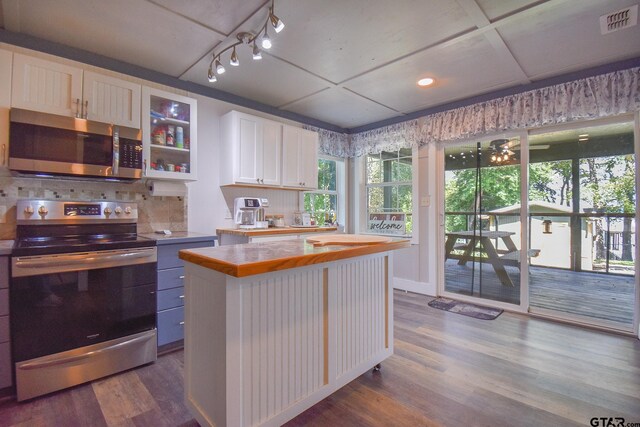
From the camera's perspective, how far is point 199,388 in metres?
1.43

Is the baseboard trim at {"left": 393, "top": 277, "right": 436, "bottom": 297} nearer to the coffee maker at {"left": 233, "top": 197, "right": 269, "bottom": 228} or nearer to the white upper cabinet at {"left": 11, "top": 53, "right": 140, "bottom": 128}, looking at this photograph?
the coffee maker at {"left": 233, "top": 197, "right": 269, "bottom": 228}

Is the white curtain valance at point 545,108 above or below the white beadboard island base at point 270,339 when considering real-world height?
above

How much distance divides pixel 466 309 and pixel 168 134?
3556 millimetres

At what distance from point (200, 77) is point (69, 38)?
38.4 inches

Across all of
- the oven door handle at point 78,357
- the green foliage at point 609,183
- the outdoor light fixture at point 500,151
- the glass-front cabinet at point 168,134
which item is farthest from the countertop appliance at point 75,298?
the green foliage at point 609,183

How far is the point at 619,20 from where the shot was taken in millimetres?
1954

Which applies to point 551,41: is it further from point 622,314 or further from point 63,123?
point 63,123

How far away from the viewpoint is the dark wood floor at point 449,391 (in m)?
1.59

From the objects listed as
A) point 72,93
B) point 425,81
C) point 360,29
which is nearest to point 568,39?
point 425,81

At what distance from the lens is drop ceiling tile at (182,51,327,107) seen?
2.59 meters

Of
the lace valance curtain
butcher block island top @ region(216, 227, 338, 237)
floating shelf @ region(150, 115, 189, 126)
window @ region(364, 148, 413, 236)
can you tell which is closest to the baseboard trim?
window @ region(364, 148, 413, 236)

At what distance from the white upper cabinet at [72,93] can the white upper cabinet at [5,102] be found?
0.02 m

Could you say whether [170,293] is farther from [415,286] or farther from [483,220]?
[483,220]

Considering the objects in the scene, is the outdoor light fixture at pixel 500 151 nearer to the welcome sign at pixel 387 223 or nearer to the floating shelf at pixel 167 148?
the welcome sign at pixel 387 223
